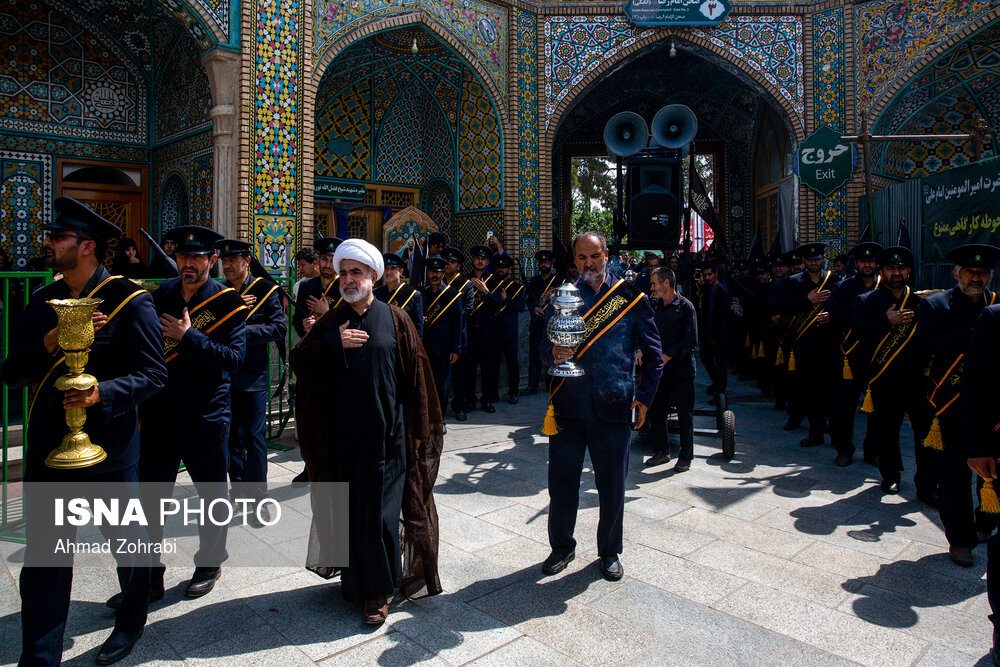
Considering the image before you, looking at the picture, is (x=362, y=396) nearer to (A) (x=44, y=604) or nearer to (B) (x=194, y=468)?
(B) (x=194, y=468)

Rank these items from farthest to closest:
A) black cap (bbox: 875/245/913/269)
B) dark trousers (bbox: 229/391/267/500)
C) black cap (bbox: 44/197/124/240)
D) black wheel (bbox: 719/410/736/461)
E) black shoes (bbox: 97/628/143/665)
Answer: black wheel (bbox: 719/410/736/461) < black cap (bbox: 875/245/913/269) < dark trousers (bbox: 229/391/267/500) < black shoes (bbox: 97/628/143/665) < black cap (bbox: 44/197/124/240)

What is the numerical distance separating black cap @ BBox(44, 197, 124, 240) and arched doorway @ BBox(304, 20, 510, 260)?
8.88 meters

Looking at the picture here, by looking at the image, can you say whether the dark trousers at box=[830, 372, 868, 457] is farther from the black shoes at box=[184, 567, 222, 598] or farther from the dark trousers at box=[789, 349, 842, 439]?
the black shoes at box=[184, 567, 222, 598]

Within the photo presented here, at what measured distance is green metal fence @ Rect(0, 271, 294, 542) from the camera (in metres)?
4.19

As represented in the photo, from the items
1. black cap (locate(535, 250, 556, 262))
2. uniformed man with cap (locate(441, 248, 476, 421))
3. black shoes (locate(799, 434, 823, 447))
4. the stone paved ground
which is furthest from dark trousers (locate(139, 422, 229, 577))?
black cap (locate(535, 250, 556, 262))

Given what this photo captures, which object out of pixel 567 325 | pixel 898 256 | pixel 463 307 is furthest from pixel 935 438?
pixel 463 307

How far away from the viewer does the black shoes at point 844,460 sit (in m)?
5.80

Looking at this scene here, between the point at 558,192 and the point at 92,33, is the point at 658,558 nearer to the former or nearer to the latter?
the point at 92,33

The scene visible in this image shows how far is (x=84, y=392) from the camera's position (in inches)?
96.9

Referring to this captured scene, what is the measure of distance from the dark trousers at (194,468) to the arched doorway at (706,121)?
11.2 meters

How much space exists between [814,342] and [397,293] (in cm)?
365

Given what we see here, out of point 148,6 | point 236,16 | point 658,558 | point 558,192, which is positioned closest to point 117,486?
point 658,558

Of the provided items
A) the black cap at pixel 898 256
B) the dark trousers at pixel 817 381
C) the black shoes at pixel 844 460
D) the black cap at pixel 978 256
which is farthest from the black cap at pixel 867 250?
the black cap at pixel 978 256

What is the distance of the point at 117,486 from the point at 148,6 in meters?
8.54
